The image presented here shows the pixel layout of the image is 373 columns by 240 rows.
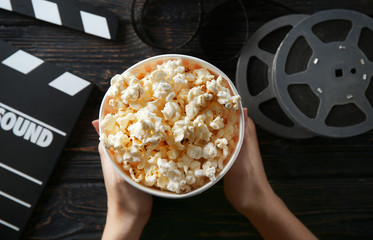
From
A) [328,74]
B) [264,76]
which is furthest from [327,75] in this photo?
[264,76]

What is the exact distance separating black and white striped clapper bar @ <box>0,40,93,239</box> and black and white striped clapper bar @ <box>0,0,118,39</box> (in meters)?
0.13

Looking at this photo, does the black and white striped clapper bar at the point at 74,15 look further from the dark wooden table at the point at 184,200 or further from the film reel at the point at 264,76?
the film reel at the point at 264,76

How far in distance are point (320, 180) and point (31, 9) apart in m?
1.10

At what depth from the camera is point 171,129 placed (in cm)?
53

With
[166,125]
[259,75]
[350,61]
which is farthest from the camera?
[259,75]

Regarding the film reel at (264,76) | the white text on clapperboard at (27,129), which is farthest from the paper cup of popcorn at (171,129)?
the white text on clapperboard at (27,129)

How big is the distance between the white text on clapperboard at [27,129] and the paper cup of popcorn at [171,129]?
0.45 meters

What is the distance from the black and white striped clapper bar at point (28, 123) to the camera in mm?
917

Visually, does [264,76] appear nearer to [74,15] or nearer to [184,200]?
[184,200]

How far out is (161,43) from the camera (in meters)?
0.96

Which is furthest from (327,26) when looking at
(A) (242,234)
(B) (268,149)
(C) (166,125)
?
(A) (242,234)

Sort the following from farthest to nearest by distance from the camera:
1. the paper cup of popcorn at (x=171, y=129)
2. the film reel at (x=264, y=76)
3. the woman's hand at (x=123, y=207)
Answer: the film reel at (x=264, y=76) → the woman's hand at (x=123, y=207) → the paper cup of popcorn at (x=171, y=129)

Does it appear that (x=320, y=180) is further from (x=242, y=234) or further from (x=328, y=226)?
(x=242, y=234)

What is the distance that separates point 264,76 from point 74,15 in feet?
2.10
